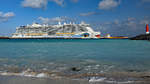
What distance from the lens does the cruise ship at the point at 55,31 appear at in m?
89.0

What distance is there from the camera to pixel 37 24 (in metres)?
97.7

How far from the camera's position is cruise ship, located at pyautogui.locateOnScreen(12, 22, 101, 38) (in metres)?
89.0

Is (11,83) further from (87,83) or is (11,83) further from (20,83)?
(87,83)

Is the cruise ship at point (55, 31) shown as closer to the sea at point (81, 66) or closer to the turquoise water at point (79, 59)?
the turquoise water at point (79, 59)

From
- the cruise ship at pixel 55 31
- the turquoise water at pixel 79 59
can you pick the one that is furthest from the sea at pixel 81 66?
the cruise ship at pixel 55 31

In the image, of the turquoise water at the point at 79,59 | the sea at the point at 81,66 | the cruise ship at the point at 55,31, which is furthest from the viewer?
the cruise ship at the point at 55,31

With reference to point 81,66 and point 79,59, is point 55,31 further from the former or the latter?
point 81,66

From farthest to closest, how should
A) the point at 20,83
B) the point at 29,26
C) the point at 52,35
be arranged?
the point at 29,26
the point at 52,35
the point at 20,83

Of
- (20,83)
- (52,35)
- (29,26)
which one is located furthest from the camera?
(29,26)

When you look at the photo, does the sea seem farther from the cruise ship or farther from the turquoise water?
the cruise ship

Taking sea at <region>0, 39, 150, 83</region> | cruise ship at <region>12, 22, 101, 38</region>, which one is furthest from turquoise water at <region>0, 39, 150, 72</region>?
cruise ship at <region>12, 22, 101, 38</region>

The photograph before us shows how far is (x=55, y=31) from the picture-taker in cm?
9188

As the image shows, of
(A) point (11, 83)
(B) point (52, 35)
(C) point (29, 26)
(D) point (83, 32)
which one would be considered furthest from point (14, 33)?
(A) point (11, 83)

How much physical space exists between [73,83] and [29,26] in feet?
315
